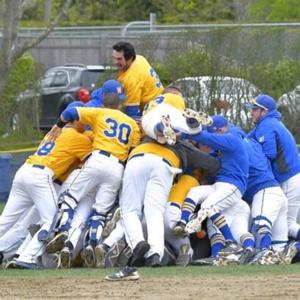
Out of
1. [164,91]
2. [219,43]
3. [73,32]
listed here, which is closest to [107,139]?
[164,91]

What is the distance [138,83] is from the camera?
14.9 meters

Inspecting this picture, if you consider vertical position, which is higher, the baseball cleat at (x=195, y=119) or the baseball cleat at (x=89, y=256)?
the baseball cleat at (x=195, y=119)

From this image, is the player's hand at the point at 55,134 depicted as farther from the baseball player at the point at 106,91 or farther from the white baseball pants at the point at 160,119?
the white baseball pants at the point at 160,119

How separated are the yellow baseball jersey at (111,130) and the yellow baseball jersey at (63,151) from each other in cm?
27

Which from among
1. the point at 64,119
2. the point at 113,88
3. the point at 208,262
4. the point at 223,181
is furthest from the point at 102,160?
the point at 208,262

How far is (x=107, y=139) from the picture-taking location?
45.3 ft

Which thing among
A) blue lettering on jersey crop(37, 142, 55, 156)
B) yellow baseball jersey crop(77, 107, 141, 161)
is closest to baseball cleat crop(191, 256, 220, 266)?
yellow baseball jersey crop(77, 107, 141, 161)

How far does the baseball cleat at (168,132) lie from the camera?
44.0 feet

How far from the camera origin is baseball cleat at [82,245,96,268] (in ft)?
44.3

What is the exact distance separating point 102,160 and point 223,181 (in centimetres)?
140

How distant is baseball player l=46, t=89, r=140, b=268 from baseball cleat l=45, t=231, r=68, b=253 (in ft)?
1.06

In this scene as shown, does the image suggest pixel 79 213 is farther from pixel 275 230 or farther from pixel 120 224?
pixel 275 230

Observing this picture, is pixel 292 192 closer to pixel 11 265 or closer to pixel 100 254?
pixel 100 254

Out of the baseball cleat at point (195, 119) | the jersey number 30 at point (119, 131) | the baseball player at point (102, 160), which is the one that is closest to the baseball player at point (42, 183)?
the baseball player at point (102, 160)
